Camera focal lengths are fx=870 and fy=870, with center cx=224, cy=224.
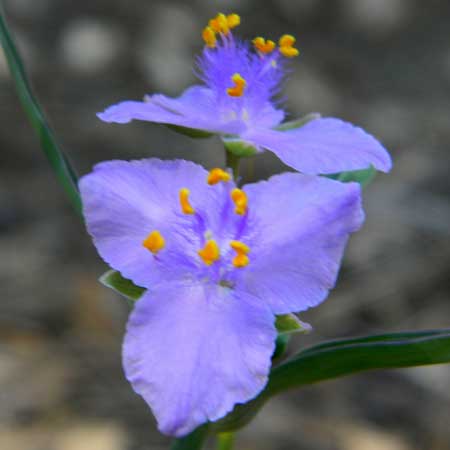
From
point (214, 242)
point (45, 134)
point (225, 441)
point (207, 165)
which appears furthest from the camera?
point (207, 165)

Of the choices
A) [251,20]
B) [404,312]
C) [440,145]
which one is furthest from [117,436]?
[251,20]

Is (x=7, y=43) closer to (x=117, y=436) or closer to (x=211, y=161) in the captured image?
(x=117, y=436)

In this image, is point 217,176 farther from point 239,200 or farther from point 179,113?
point 179,113

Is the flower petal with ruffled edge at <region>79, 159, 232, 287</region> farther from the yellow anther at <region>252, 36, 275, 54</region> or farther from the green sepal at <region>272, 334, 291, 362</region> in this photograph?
the yellow anther at <region>252, 36, 275, 54</region>

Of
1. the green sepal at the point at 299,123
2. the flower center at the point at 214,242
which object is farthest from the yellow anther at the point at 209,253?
the green sepal at the point at 299,123

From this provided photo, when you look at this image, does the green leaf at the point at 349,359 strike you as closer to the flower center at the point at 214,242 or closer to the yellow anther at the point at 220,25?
the flower center at the point at 214,242

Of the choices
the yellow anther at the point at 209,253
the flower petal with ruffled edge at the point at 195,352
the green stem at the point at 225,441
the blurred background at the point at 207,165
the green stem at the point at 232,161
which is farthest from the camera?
the blurred background at the point at 207,165

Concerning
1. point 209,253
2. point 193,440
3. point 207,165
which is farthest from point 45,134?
point 207,165
